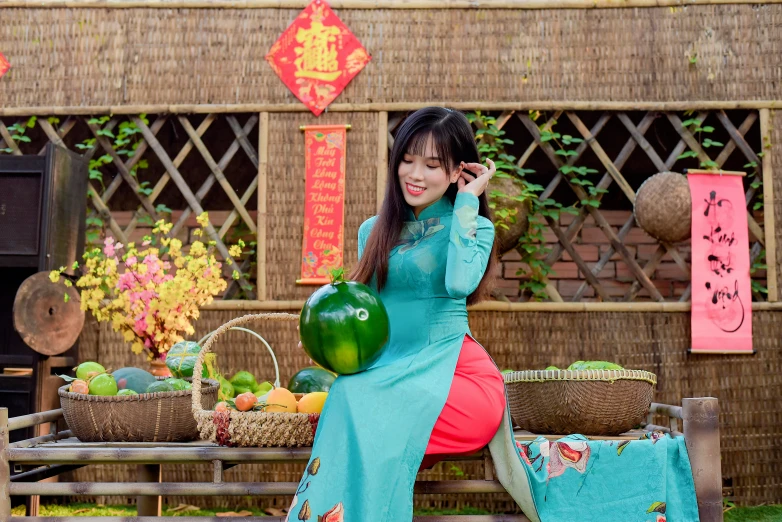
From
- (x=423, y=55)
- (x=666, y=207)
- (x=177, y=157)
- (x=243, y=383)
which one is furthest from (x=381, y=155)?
(x=243, y=383)

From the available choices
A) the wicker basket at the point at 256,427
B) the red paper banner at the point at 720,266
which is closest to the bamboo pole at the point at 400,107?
the red paper banner at the point at 720,266

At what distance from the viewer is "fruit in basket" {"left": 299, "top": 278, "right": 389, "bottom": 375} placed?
5.86 feet

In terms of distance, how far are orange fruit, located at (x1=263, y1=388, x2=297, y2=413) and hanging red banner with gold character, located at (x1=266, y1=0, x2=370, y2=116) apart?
6.95 ft

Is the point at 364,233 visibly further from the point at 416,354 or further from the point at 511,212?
the point at 511,212

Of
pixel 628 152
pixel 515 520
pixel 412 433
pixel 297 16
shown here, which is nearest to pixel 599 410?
pixel 515 520

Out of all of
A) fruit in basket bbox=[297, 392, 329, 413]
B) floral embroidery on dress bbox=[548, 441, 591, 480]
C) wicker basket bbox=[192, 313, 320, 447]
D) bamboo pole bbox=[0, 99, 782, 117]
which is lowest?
floral embroidery on dress bbox=[548, 441, 591, 480]

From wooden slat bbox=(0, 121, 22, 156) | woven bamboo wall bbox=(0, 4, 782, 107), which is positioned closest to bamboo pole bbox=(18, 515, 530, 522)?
woven bamboo wall bbox=(0, 4, 782, 107)

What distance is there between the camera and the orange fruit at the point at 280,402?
6.84 ft

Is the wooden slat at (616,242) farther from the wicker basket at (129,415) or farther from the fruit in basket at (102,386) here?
the fruit in basket at (102,386)

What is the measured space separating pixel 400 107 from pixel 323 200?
2.08 ft

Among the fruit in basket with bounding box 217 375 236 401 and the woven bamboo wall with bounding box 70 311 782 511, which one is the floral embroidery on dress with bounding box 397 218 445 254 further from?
the woven bamboo wall with bounding box 70 311 782 511

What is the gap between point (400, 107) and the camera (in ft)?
12.7

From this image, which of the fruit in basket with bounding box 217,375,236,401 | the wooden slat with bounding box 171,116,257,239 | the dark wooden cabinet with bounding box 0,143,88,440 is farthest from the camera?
the wooden slat with bounding box 171,116,257,239

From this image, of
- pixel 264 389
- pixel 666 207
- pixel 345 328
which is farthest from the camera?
pixel 666 207
